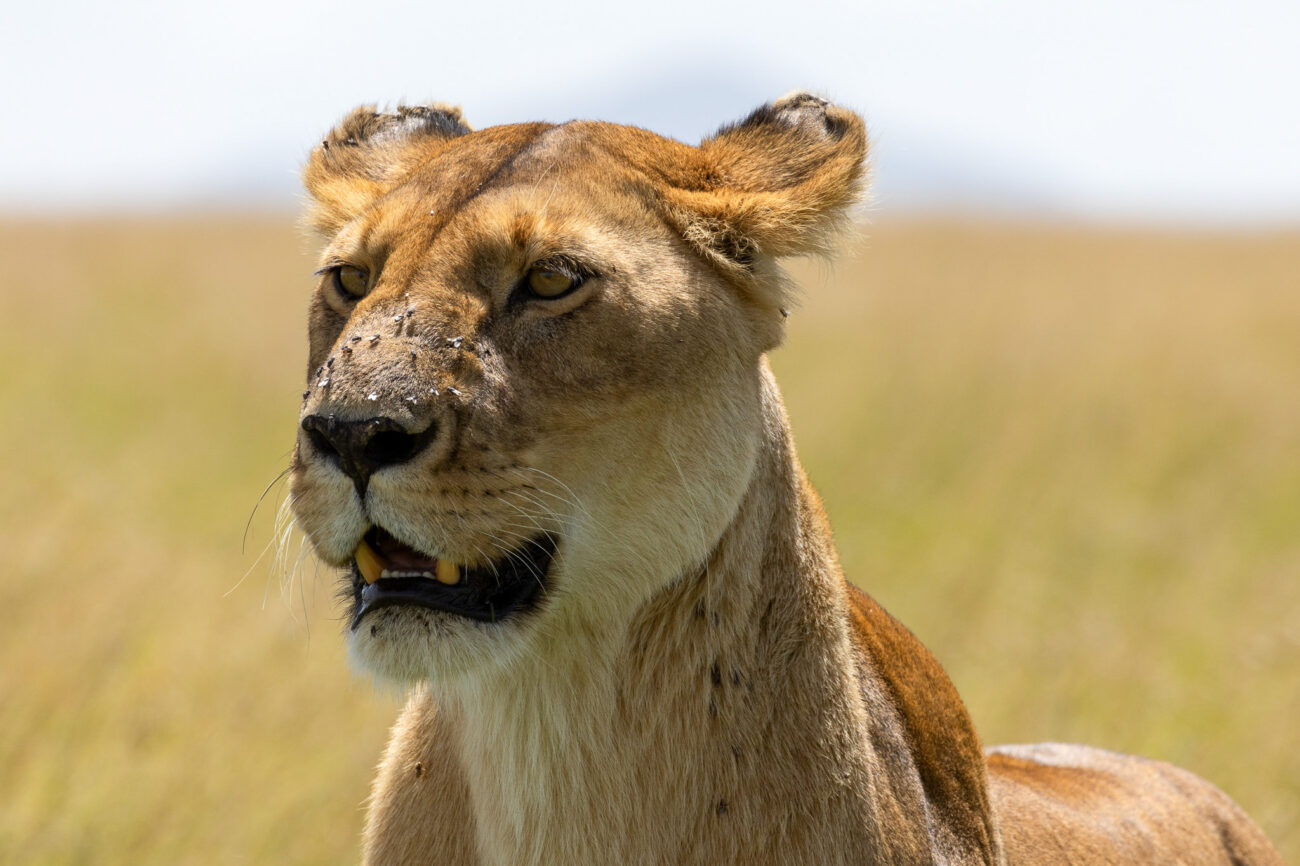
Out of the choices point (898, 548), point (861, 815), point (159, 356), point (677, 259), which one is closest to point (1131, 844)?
point (861, 815)

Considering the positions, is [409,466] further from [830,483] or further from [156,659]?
[830,483]

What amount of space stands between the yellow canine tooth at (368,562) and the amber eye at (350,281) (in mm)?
681

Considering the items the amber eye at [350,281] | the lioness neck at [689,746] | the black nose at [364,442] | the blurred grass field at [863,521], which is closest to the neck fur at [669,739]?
the lioness neck at [689,746]

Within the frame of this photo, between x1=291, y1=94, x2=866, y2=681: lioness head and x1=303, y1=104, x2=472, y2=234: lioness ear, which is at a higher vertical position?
x1=303, y1=104, x2=472, y2=234: lioness ear

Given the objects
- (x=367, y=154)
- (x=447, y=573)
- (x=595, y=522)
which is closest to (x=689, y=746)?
(x=595, y=522)

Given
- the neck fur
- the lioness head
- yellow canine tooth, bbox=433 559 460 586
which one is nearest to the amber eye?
the lioness head

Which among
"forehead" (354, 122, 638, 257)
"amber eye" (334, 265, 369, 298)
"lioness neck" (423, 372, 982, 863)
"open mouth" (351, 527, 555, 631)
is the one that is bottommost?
"lioness neck" (423, 372, 982, 863)

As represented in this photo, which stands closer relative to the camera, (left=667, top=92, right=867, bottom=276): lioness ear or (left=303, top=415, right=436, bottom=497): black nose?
(left=303, top=415, right=436, bottom=497): black nose

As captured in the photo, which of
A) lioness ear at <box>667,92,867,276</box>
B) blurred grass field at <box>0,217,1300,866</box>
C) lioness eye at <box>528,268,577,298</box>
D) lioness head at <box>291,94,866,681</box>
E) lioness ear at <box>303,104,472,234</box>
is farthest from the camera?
blurred grass field at <box>0,217,1300,866</box>

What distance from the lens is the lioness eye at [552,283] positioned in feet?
9.23

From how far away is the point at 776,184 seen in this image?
3.25m

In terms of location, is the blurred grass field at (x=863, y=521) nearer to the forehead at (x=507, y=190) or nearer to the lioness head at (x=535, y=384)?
the lioness head at (x=535, y=384)

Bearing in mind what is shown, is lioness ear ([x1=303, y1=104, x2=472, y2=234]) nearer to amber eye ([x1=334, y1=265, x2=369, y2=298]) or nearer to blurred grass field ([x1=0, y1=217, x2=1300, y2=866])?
amber eye ([x1=334, y1=265, x2=369, y2=298])

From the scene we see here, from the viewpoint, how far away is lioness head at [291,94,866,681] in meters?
2.61
